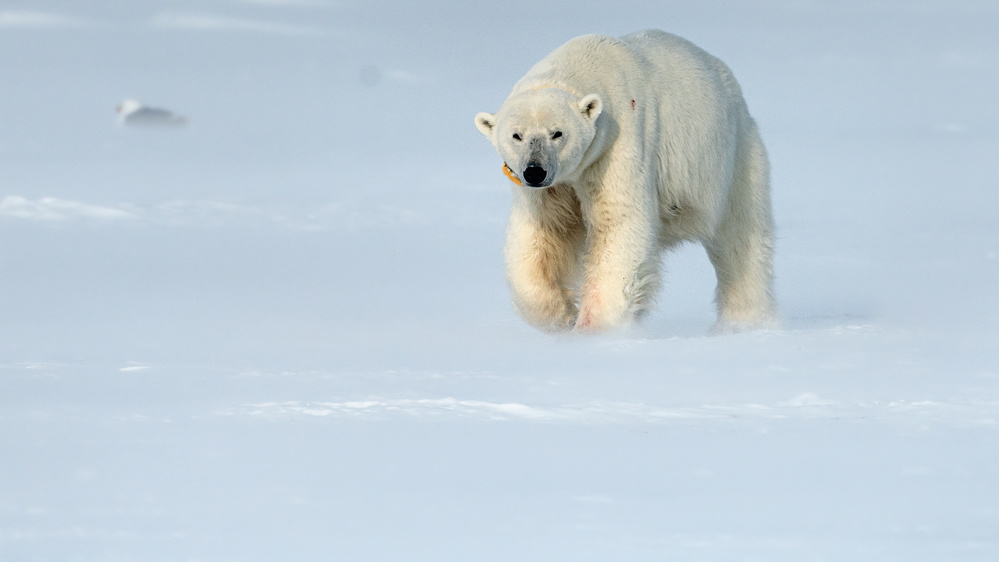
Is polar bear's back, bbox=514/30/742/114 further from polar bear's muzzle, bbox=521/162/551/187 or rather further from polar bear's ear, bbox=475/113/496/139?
polar bear's muzzle, bbox=521/162/551/187

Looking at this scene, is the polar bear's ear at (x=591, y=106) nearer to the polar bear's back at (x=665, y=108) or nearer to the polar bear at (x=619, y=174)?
the polar bear at (x=619, y=174)

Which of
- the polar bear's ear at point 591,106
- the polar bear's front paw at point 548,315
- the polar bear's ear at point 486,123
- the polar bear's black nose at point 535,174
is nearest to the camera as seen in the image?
the polar bear's black nose at point 535,174

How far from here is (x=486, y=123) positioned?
6109mm

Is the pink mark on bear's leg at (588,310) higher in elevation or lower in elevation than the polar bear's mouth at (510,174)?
lower

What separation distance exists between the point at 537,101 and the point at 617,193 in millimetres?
620

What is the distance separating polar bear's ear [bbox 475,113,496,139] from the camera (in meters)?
6.04

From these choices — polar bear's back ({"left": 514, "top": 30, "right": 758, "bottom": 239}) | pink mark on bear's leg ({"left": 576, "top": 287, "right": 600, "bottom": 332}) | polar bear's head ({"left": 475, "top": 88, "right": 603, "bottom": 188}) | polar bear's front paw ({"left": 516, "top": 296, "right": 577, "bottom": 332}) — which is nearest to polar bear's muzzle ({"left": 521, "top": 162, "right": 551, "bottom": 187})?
polar bear's head ({"left": 475, "top": 88, "right": 603, "bottom": 188})

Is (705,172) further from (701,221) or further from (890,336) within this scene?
(890,336)

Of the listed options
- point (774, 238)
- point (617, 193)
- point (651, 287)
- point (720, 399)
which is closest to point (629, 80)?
point (617, 193)

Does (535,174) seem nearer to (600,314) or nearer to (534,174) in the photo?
(534,174)

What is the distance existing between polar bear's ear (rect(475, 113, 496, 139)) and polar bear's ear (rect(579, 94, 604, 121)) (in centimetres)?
46

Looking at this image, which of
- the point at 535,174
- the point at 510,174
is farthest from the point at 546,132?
the point at 510,174

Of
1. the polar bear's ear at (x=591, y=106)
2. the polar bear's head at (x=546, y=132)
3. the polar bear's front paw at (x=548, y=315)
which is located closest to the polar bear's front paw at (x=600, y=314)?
the polar bear's front paw at (x=548, y=315)

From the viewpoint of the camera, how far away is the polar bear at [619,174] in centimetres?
585
